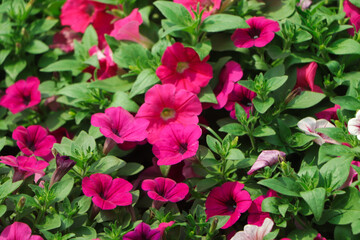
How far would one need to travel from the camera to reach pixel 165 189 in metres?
1.69

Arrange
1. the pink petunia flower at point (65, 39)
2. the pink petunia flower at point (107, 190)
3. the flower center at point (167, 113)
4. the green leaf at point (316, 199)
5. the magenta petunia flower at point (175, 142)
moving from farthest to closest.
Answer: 1. the pink petunia flower at point (65, 39)
2. the flower center at point (167, 113)
3. the magenta petunia flower at point (175, 142)
4. the pink petunia flower at point (107, 190)
5. the green leaf at point (316, 199)

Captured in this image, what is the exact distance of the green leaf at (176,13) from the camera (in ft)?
6.60

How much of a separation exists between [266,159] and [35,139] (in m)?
0.88

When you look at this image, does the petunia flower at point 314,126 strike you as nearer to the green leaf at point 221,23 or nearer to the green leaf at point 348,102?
the green leaf at point 348,102

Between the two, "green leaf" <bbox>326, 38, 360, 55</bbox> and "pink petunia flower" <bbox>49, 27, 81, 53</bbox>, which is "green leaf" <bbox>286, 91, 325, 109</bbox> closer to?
"green leaf" <bbox>326, 38, 360, 55</bbox>

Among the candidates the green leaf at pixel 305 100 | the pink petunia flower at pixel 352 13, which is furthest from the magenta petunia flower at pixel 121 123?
the pink petunia flower at pixel 352 13

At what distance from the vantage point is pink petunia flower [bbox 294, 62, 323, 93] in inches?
77.6

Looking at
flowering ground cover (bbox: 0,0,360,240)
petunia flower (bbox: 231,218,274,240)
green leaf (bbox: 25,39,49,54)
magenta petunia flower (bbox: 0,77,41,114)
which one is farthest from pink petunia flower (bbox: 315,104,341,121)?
→ green leaf (bbox: 25,39,49,54)

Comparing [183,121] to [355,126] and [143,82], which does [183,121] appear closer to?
[143,82]

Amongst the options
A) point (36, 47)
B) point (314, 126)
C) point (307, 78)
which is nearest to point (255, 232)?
point (314, 126)

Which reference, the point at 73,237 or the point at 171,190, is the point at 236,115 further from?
the point at 73,237

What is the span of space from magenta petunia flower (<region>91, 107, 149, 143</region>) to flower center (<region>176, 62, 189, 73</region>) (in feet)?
0.91

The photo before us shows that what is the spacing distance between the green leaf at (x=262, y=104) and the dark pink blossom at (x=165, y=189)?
1.25 feet

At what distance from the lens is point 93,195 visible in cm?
161
